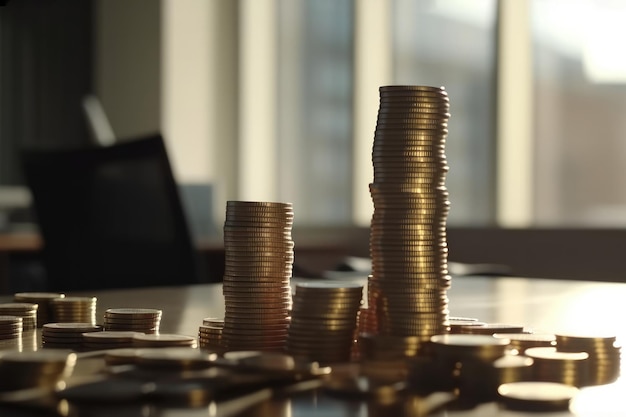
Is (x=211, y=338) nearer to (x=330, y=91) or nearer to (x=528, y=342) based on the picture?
(x=528, y=342)

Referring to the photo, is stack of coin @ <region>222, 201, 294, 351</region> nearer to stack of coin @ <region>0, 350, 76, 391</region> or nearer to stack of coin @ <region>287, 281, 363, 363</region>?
stack of coin @ <region>287, 281, 363, 363</region>

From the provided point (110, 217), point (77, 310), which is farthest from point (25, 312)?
point (110, 217)

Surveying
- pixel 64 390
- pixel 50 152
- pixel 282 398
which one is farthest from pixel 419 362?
pixel 50 152

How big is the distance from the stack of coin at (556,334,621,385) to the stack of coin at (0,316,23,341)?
54 cm

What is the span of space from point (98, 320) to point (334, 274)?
164 cm

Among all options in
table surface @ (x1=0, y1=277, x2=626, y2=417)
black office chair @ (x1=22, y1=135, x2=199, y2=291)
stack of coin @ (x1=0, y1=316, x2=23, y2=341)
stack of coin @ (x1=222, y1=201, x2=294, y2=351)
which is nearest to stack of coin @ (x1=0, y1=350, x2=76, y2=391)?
table surface @ (x1=0, y1=277, x2=626, y2=417)

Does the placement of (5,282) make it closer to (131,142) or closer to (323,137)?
(131,142)

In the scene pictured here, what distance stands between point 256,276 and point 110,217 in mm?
1902

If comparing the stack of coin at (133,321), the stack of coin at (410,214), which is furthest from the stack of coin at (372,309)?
the stack of coin at (133,321)

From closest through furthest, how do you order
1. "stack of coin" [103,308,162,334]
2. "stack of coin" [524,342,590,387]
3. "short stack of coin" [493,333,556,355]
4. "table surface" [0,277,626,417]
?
"table surface" [0,277,626,417], "stack of coin" [524,342,590,387], "short stack of coin" [493,333,556,355], "stack of coin" [103,308,162,334]

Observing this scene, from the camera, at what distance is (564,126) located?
16.9 feet

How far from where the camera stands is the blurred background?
509 centimetres

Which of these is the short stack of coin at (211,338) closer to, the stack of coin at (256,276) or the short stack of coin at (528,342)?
the stack of coin at (256,276)

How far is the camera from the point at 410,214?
82 centimetres
